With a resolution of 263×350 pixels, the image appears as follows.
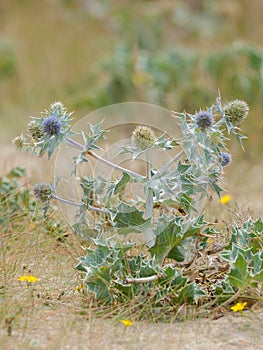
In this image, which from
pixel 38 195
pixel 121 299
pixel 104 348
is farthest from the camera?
pixel 38 195

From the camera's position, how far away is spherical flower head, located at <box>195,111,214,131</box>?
2143 millimetres

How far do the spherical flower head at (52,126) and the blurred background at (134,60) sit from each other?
4.25 feet

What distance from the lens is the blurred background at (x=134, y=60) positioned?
5.20 metres

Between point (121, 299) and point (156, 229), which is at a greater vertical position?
point (156, 229)

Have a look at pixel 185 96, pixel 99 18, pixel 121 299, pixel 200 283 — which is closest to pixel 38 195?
pixel 121 299

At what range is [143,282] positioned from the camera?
7.07ft

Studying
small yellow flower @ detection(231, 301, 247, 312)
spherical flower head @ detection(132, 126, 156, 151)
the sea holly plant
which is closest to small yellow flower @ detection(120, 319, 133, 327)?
the sea holly plant

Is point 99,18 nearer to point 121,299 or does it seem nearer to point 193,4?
point 193,4

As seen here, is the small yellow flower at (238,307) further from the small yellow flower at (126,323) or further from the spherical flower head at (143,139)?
the spherical flower head at (143,139)

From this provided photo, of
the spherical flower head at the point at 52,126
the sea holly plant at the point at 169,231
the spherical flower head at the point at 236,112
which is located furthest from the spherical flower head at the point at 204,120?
the spherical flower head at the point at 52,126

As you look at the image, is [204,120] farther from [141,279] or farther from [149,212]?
[141,279]

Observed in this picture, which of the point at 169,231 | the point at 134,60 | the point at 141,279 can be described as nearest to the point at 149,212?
the point at 169,231

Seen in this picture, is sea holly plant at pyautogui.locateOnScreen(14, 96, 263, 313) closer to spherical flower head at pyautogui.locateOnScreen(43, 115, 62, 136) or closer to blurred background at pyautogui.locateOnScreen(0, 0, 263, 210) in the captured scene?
spherical flower head at pyautogui.locateOnScreen(43, 115, 62, 136)

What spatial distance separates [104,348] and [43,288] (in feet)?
1.59
